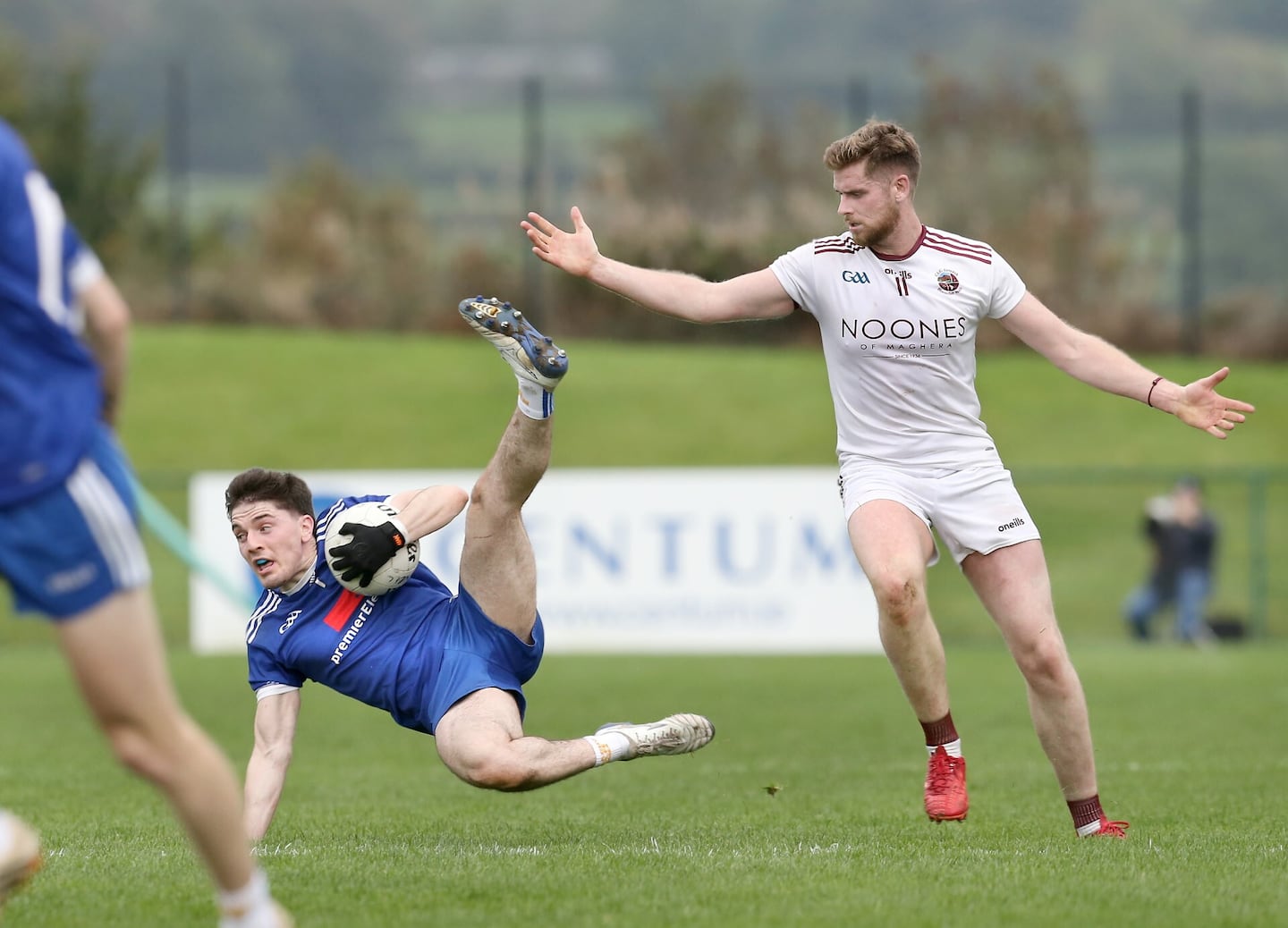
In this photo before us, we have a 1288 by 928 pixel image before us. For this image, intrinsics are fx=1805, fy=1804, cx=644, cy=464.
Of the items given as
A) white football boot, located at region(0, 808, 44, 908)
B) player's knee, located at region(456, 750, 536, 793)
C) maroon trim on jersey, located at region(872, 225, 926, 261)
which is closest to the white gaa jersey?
maroon trim on jersey, located at region(872, 225, 926, 261)

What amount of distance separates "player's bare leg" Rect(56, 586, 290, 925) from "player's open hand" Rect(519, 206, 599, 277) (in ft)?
8.57

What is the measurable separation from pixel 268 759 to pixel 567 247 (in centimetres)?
218

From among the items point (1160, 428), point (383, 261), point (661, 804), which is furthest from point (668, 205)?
point (661, 804)

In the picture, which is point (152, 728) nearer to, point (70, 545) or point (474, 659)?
point (70, 545)

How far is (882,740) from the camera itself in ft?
38.2

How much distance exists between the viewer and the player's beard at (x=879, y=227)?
6.91 meters

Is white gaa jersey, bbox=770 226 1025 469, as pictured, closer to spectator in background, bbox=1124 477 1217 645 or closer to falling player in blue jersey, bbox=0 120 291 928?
falling player in blue jersey, bbox=0 120 291 928

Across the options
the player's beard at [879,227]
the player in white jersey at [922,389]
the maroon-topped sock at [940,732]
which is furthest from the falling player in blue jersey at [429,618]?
the player's beard at [879,227]

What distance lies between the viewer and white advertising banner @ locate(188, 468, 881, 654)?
18.9m

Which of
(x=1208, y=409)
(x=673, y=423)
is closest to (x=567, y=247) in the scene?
(x=1208, y=409)

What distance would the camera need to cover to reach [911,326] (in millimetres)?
6938

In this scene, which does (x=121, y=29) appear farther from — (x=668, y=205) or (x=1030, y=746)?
(x=1030, y=746)

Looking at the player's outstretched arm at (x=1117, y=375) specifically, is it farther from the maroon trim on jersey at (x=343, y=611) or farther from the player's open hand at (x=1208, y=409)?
the maroon trim on jersey at (x=343, y=611)

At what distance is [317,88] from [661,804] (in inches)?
1606
